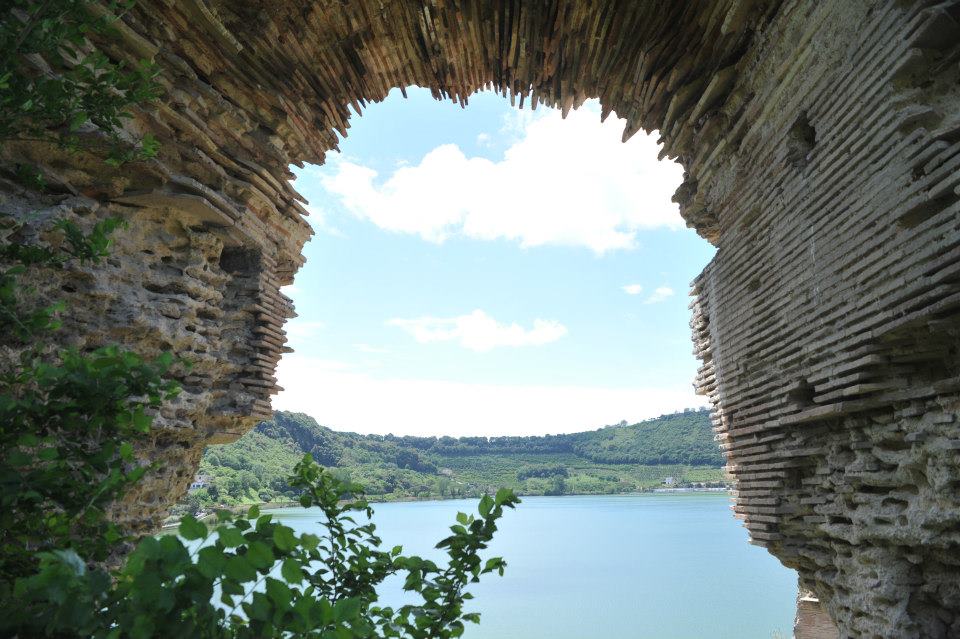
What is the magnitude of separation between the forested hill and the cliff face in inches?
1334

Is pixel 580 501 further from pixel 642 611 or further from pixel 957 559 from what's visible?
pixel 957 559

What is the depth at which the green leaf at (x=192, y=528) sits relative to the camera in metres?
1.23

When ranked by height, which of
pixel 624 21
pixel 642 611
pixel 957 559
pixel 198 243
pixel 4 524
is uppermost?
pixel 624 21

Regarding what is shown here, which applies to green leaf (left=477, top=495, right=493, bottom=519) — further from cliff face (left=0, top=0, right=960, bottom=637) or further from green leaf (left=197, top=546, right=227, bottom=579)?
cliff face (left=0, top=0, right=960, bottom=637)

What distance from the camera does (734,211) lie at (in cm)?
536

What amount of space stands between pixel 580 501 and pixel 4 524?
12157cm

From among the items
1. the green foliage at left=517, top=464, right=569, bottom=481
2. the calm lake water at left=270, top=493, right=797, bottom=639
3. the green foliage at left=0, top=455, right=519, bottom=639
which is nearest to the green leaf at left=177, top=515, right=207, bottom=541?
the green foliage at left=0, top=455, right=519, bottom=639

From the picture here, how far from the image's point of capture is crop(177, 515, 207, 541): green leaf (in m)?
1.23

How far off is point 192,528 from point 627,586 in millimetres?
36104

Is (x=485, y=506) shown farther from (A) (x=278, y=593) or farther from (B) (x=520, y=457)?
(B) (x=520, y=457)

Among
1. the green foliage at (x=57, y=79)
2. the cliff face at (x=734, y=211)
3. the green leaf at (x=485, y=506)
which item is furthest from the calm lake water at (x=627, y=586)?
the green foliage at (x=57, y=79)

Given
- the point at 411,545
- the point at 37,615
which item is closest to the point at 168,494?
the point at 37,615

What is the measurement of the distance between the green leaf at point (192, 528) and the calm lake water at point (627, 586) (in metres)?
7.01

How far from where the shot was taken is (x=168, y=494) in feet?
16.0
